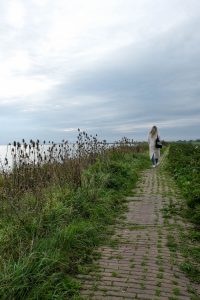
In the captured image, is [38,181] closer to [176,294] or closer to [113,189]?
[113,189]

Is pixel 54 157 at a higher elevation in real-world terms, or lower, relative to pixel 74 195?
higher

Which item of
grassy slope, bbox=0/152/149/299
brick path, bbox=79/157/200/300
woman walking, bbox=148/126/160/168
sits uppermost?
woman walking, bbox=148/126/160/168

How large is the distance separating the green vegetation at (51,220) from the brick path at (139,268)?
260mm

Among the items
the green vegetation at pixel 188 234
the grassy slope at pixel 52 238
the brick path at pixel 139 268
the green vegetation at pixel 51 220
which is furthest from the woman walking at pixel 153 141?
the brick path at pixel 139 268

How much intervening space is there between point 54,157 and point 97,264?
5181mm

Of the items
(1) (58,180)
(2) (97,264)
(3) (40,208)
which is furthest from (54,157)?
(2) (97,264)

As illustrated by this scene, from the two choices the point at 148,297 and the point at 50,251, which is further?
the point at 50,251

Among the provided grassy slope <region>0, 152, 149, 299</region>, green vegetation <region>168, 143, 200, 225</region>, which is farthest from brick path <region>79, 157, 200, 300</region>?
green vegetation <region>168, 143, 200, 225</region>

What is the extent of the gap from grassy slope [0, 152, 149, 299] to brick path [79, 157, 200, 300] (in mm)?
274

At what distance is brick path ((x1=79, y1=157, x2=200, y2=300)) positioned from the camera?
4.73 metres

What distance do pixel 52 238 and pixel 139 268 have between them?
1329 mm

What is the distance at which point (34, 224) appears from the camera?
640 centimetres

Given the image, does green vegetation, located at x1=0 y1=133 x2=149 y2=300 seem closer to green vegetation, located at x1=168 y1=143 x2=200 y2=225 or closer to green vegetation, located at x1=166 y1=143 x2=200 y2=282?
green vegetation, located at x1=166 y1=143 x2=200 y2=282

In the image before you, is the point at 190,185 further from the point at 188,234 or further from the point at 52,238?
the point at 52,238
